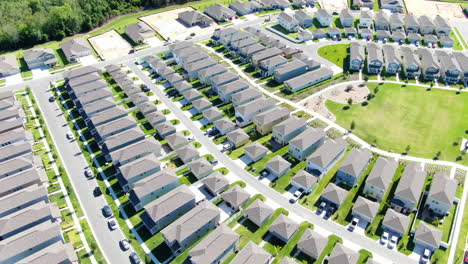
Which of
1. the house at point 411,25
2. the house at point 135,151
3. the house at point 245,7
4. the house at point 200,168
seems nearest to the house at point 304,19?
the house at point 245,7

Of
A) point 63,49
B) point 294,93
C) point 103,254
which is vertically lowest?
point 103,254

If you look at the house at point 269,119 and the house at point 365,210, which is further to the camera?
the house at point 269,119

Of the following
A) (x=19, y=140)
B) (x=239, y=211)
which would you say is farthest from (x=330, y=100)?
(x=19, y=140)

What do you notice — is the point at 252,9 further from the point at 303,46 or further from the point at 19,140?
the point at 19,140

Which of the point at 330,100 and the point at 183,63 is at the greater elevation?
the point at 183,63

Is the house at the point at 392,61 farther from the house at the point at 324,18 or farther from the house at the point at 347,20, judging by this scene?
the house at the point at 324,18

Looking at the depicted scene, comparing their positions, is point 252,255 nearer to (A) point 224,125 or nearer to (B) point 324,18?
(A) point 224,125

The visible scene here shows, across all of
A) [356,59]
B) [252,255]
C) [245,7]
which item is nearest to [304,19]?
[245,7]

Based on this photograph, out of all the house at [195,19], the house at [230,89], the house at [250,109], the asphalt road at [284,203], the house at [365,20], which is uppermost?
the house at [195,19]
